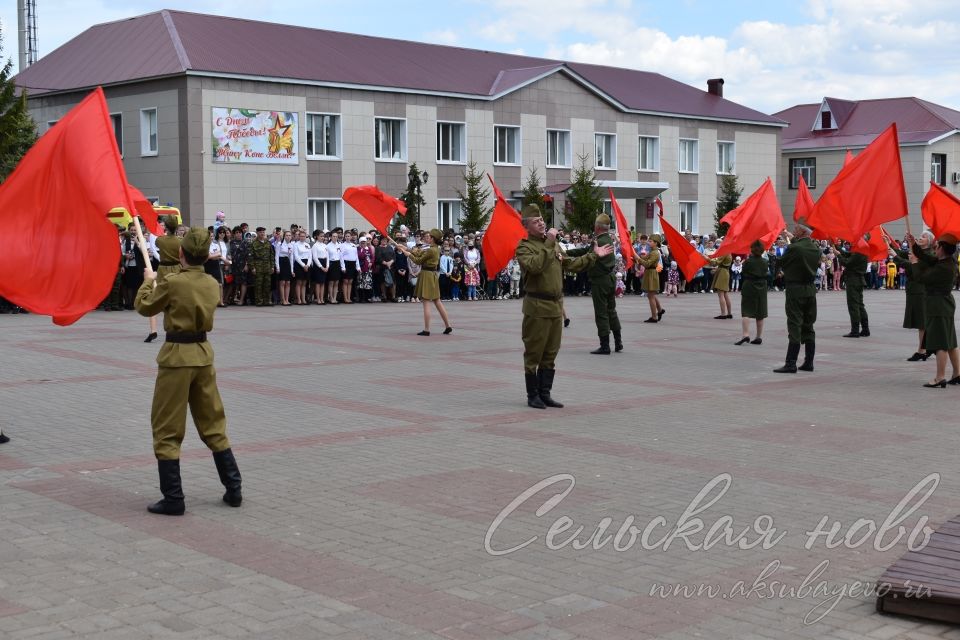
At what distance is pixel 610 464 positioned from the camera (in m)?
9.20

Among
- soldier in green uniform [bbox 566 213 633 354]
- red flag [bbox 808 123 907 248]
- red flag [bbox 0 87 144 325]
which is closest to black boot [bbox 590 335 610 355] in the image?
soldier in green uniform [bbox 566 213 633 354]

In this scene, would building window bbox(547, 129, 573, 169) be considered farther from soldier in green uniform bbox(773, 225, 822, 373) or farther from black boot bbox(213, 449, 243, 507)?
black boot bbox(213, 449, 243, 507)

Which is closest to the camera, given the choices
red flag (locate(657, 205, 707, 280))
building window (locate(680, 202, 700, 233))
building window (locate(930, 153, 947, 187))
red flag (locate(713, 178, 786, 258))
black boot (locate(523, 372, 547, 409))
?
black boot (locate(523, 372, 547, 409))

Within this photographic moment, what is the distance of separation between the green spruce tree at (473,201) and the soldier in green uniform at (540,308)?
30.4m

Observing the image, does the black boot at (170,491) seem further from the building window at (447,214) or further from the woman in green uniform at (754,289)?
the building window at (447,214)

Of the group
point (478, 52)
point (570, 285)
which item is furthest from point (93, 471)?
point (478, 52)

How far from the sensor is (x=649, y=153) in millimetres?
53906

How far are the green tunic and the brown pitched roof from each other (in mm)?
23422

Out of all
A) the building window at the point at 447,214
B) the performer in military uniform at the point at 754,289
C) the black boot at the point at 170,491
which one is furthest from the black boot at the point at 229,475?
the building window at the point at 447,214

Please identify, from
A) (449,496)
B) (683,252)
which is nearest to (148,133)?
(683,252)

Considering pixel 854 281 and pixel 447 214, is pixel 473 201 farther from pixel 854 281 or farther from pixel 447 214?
pixel 854 281

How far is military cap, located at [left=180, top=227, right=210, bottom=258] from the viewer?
7.67 meters

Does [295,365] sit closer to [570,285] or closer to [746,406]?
[746,406]

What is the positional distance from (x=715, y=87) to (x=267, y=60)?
2819 centimetres
